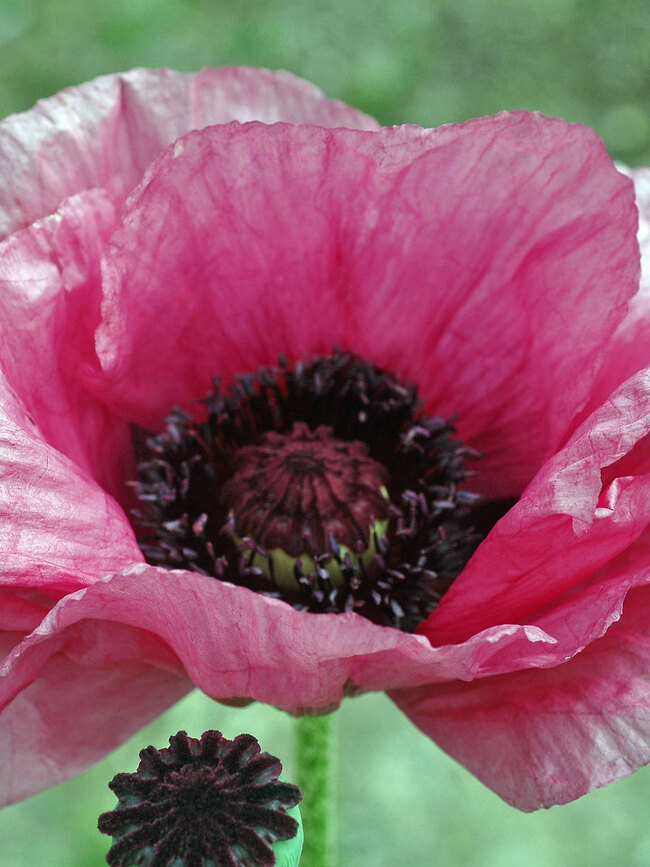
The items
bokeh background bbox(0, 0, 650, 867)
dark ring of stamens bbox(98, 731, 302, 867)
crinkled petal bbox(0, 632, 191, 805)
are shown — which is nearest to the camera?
dark ring of stamens bbox(98, 731, 302, 867)

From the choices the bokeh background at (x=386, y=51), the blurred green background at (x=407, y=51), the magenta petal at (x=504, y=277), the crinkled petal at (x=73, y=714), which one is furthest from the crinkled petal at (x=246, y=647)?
the blurred green background at (x=407, y=51)

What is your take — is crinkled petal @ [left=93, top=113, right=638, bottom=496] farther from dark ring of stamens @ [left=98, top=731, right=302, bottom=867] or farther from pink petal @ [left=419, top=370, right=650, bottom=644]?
dark ring of stamens @ [left=98, top=731, right=302, bottom=867]

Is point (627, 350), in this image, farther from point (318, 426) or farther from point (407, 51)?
point (407, 51)

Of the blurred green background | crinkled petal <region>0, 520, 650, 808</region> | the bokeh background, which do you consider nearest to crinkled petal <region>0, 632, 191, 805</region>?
crinkled petal <region>0, 520, 650, 808</region>

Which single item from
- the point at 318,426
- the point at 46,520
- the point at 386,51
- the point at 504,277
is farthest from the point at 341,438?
the point at 386,51

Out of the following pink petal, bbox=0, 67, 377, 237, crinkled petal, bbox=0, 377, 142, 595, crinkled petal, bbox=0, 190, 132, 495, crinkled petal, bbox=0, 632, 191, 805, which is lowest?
crinkled petal, bbox=0, 632, 191, 805

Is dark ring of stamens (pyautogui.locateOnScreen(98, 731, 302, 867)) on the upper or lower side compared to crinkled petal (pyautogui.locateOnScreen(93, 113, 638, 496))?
lower
